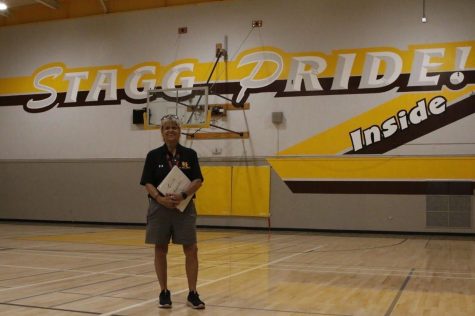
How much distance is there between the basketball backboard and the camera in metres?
14.4

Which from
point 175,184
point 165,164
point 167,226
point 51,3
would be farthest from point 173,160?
point 51,3

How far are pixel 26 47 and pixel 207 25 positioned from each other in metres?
6.69

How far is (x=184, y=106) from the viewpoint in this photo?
1455 centimetres

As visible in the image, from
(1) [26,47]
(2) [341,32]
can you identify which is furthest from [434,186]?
(1) [26,47]

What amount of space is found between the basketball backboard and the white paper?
9627 millimetres

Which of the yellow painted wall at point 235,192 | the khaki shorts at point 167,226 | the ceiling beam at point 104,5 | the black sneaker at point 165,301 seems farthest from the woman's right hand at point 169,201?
the ceiling beam at point 104,5

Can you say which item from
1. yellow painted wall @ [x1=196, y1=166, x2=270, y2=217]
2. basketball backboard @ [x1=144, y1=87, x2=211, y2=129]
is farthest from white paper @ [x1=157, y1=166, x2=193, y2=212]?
yellow painted wall @ [x1=196, y1=166, x2=270, y2=217]

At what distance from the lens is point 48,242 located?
1098 cm

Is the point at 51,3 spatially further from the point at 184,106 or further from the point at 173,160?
the point at 173,160

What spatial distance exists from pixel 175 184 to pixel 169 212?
261 millimetres

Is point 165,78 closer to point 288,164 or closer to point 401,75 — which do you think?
point 288,164

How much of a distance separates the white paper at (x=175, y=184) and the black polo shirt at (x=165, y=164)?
8 centimetres

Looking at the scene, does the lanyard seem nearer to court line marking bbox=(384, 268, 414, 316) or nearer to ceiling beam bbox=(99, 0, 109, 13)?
court line marking bbox=(384, 268, 414, 316)

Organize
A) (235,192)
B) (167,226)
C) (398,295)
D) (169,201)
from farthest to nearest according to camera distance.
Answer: (235,192) → (398,295) → (167,226) → (169,201)
